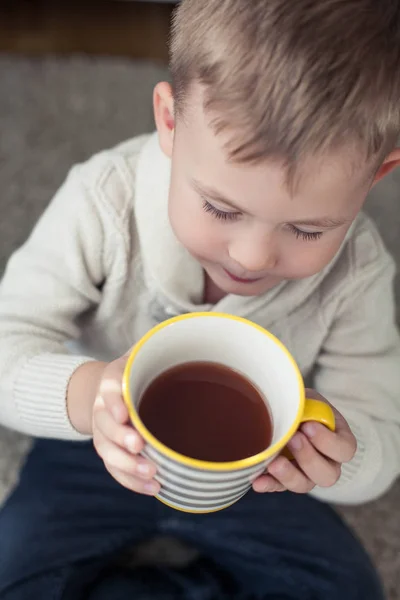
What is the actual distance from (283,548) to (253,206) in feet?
1.54

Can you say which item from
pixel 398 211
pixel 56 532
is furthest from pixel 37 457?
pixel 398 211

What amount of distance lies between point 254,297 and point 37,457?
1.16 ft

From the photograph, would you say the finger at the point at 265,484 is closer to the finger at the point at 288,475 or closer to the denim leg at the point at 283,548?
the finger at the point at 288,475

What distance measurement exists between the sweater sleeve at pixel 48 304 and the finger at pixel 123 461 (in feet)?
0.45

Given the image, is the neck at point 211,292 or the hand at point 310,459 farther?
the neck at point 211,292

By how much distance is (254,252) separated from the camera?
53 centimetres

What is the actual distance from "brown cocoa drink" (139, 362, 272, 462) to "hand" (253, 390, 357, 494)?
0.10 ft

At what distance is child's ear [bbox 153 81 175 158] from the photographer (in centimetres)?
55

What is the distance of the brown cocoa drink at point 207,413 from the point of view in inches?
18.0

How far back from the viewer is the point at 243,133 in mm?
456

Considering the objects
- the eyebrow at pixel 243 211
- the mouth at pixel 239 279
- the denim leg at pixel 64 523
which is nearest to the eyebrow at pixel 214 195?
the eyebrow at pixel 243 211

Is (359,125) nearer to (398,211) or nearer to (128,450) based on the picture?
(128,450)

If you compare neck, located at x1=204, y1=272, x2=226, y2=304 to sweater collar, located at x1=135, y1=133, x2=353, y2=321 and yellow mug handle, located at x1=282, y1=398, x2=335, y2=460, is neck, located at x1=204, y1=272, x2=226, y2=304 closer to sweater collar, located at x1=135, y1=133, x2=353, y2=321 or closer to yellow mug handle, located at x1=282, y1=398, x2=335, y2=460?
sweater collar, located at x1=135, y1=133, x2=353, y2=321

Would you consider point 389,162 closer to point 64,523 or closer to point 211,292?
point 211,292
